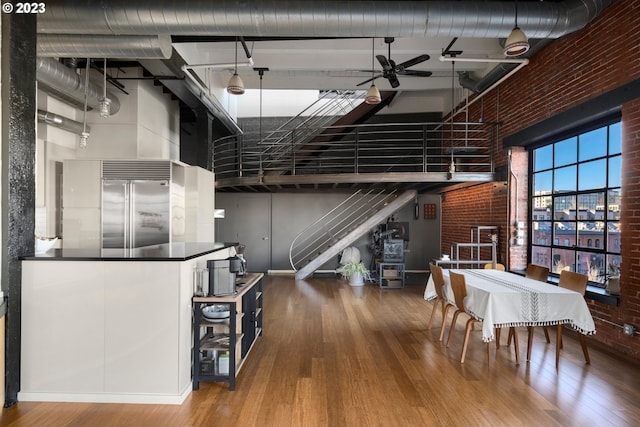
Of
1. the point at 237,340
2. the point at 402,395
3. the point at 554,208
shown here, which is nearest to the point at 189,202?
the point at 237,340

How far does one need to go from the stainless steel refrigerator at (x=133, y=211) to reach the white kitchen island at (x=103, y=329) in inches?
114

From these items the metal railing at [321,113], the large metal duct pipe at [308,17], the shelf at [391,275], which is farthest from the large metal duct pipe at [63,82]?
the shelf at [391,275]

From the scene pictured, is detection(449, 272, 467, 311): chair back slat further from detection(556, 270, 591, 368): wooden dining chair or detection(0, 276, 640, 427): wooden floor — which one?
detection(556, 270, 591, 368): wooden dining chair

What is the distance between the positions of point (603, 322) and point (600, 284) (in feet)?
1.80

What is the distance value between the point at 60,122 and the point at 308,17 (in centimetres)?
387

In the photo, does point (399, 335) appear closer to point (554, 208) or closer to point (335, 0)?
point (554, 208)

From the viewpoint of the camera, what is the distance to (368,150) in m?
8.05

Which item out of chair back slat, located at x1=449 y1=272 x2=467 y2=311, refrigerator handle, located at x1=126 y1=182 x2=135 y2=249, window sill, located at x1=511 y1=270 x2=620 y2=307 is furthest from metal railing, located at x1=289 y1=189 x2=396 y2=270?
chair back slat, located at x1=449 y1=272 x2=467 y2=311

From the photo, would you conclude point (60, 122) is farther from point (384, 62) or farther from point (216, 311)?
point (384, 62)

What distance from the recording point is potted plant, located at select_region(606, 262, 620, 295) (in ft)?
13.1

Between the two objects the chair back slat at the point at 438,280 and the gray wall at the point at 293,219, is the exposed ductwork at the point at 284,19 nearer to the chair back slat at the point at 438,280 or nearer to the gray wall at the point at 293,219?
the chair back slat at the point at 438,280

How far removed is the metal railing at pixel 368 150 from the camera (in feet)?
22.2

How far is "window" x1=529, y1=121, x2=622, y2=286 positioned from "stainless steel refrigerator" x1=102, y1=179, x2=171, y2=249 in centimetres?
581

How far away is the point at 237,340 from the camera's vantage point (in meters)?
3.27
